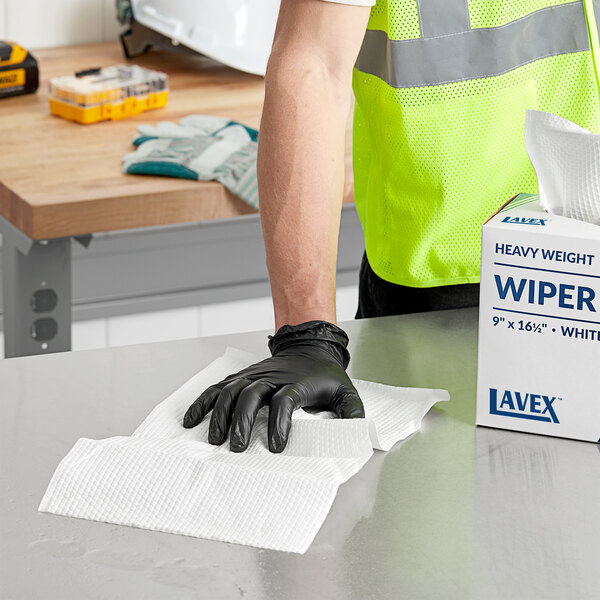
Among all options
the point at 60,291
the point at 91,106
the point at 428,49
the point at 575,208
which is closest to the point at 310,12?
the point at 428,49

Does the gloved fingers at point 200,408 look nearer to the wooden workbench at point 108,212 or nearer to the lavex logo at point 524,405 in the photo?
the lavex logo at point 524,405

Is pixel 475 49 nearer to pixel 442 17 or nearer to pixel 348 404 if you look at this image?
pixel 442 17

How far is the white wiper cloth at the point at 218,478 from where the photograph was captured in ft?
2.30

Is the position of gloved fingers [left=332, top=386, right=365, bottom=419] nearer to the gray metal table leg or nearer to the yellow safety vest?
the yellow safety vest

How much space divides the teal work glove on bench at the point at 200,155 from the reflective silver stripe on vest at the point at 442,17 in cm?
69

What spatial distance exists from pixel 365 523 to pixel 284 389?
0.43 feet

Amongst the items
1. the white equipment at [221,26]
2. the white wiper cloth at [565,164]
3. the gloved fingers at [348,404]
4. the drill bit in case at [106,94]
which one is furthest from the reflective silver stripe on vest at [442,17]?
the white equipment at [221,26]

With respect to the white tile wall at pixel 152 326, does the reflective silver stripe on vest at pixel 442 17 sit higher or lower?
higher

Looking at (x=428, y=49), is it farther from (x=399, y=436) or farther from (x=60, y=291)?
(x=60, y=291)

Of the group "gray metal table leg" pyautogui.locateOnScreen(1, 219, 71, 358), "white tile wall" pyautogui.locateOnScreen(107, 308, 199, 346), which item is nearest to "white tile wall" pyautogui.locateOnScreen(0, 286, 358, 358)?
"white tile wall" pyautogui.locateOnScreen(107, 308, 199, 346)

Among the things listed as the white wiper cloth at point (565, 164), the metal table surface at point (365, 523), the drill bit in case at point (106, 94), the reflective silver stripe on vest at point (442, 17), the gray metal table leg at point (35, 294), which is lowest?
the gray metal table leg at point (35, 294)

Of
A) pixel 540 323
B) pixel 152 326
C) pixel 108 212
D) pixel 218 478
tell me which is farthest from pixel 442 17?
pixel 152 326

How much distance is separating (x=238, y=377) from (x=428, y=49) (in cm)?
37

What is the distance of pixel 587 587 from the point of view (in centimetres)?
65
